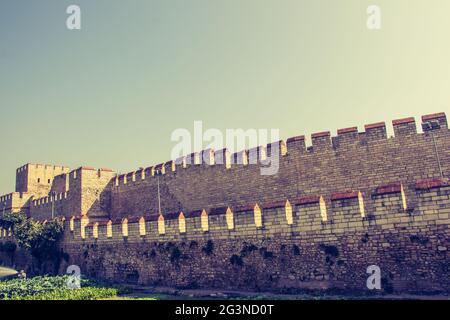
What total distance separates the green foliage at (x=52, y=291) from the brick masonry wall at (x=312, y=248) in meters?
2.13

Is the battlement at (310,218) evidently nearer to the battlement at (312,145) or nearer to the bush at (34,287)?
the battlement at (312,145)

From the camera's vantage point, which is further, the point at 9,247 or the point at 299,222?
the point at 9,247

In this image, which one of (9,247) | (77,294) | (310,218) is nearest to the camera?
(310,218)

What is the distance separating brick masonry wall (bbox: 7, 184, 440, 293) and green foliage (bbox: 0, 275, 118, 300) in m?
2.13

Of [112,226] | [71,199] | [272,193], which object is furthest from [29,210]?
[272,193]

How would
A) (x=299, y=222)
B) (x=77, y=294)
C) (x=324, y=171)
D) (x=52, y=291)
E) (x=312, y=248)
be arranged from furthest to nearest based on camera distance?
(x=324, y=171) → (x=52, y=291) → (x=77, y=294) → (x=299, y=222) → (x=312, y=248)

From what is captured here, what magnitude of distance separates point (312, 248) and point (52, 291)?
→ 1006 centimetres

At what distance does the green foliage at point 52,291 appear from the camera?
12.8m

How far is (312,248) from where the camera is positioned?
11.3m

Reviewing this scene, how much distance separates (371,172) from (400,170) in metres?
1.07

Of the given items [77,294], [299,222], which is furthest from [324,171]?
[77,294]

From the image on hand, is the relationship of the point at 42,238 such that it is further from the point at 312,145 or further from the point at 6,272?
the point at 312,145
